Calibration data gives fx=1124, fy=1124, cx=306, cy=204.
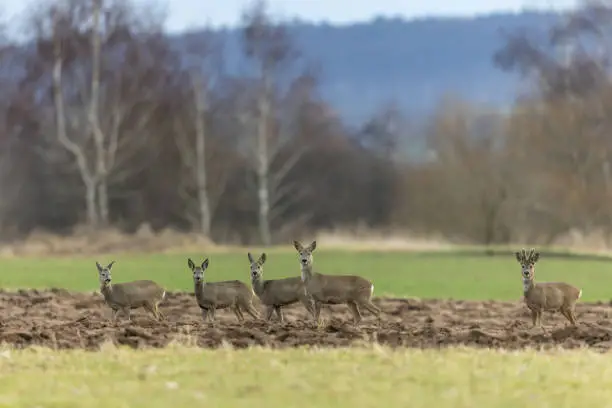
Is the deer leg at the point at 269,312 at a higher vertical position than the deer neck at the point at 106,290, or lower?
lower

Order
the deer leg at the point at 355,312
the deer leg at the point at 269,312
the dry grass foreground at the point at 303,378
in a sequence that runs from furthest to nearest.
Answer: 1. the deer leg at the point at 269,312
2. the deer leg at the point at 355,312
3. the dry grass foreground at the point at 303,378

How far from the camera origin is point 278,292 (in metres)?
16.3

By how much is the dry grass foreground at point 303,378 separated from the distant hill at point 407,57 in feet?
358

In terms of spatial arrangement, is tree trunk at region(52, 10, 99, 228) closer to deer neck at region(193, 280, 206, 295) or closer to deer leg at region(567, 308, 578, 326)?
deer neck at region(193, 280, 206, 295)

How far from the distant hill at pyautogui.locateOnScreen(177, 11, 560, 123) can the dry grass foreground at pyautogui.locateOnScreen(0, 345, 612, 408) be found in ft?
358

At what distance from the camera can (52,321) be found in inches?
672

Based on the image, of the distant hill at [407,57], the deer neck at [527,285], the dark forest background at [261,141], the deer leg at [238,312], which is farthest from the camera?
the distant hill at [407,57]

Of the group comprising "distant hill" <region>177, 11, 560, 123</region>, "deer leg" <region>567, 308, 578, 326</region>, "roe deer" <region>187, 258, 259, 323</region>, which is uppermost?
"distant hill" <region>177, 11, 560, 123</region>

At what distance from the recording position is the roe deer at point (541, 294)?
1608 cm

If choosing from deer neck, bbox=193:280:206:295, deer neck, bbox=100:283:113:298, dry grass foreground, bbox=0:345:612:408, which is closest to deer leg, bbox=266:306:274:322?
deer neck, bbox=193:280:206:295

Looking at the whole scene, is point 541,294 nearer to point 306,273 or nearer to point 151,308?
point 306,273

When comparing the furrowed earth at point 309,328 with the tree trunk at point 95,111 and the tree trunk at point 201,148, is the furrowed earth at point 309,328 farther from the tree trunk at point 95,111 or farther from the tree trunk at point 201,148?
the tree trunk at point 201,148

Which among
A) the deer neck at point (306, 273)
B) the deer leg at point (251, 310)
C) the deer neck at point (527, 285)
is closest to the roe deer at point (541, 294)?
the deer neck at point (527, 285)

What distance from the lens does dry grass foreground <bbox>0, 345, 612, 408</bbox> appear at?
31.0 feet
